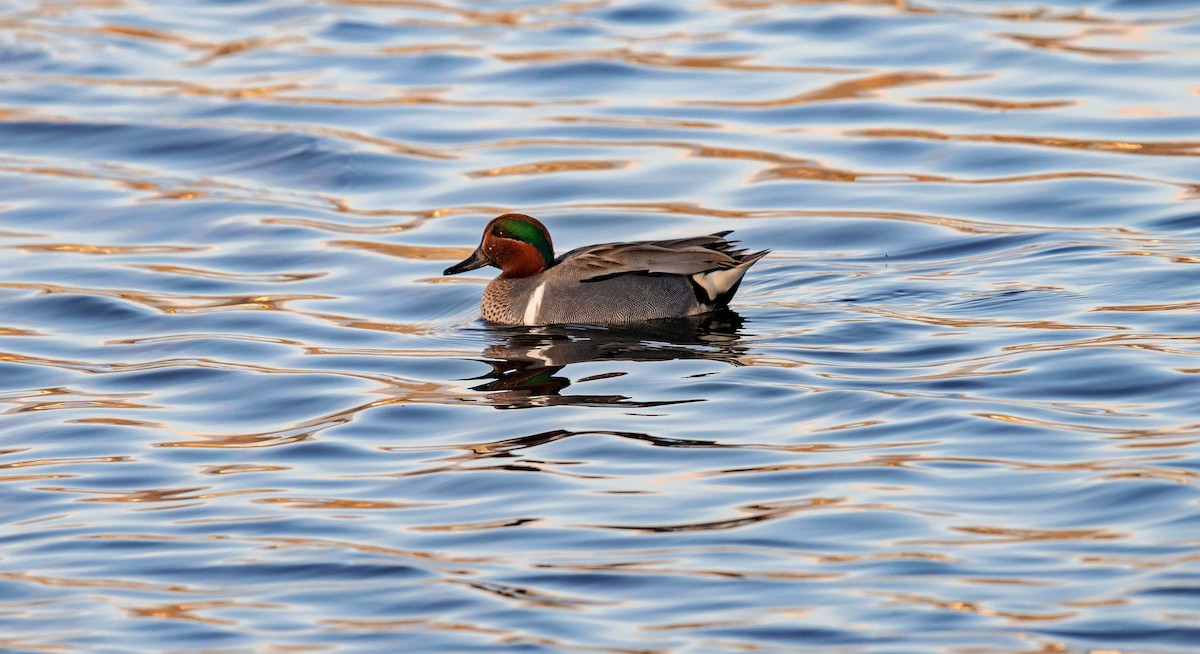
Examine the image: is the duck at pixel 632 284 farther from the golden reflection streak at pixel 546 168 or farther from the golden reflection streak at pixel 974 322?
the golden reflection streak at pixel 546 168

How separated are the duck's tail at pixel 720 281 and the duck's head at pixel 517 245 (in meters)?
0.96

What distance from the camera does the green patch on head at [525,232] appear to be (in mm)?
10961

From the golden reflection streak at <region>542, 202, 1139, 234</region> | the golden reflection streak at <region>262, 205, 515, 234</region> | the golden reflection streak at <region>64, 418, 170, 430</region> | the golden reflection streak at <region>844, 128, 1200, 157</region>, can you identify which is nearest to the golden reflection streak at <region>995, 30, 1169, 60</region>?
the golden reflection streak at <region>844, 128, 1200, 157</region>

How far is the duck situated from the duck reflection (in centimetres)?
6

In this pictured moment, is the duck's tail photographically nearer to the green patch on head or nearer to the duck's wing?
the duck's wing

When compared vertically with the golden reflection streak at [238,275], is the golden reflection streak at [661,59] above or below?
above

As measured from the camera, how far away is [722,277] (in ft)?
34.7

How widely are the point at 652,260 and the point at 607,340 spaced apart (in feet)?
2.00

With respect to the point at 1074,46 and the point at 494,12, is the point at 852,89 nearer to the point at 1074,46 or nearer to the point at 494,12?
the point at 1074,46

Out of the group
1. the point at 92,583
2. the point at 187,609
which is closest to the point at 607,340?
the point at 92,583

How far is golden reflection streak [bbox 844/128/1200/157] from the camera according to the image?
13.7 metres

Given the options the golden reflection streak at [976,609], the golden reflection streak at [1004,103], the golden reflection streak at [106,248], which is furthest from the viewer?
the golden reflection streak at [1004,103]

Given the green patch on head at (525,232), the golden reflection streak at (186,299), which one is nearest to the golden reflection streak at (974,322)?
the green patch on head at (525,232)

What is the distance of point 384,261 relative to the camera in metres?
12.2
